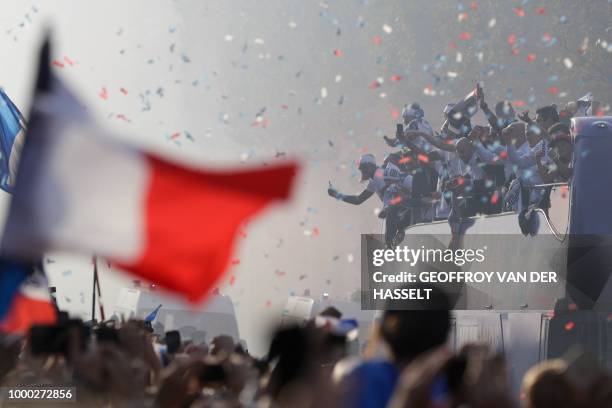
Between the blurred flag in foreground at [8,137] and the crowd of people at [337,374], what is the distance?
4.08 meters

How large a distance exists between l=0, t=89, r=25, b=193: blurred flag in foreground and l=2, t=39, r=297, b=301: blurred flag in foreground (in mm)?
6415

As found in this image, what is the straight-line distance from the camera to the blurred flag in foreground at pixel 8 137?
457 inches

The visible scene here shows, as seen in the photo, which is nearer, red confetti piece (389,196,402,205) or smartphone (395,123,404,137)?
red confetti piece (389,196,402,205)

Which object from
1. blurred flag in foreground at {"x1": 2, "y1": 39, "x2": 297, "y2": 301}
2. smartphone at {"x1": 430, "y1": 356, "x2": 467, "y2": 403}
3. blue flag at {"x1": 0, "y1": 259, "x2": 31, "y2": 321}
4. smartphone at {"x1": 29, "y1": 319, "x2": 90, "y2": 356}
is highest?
blurred flag in foreground at {"x1": 2, "y1": 39, "x2": 297, "y2": 301}

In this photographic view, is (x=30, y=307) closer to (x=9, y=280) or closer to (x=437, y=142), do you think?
(x=9, y=280)

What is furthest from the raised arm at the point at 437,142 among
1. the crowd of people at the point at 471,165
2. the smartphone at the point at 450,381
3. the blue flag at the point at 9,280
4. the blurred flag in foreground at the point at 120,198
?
the smartphone at the point at 450,381

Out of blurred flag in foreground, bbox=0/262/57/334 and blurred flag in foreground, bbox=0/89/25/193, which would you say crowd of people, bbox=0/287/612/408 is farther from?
blurred flag in foreground, bbox=0/89/25/193

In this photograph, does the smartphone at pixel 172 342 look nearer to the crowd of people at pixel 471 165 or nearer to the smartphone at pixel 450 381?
the smartphone at pixel 450 381

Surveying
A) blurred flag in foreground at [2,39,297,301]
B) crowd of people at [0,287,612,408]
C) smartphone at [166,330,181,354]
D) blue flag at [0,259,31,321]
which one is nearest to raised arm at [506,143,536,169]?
smartphone at [166,330,181,354]

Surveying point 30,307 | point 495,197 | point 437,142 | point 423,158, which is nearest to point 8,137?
point 30,307

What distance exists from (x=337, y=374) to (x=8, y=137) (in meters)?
7.98

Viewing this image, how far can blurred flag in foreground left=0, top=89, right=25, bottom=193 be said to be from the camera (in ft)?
38.1

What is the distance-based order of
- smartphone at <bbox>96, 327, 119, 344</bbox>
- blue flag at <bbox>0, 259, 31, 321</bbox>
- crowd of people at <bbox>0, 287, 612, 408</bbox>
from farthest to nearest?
smartphone at <bbox>96, 327, 119, 344</bbox>, blue flag at <bbox>0, 259, 31, 321</bbox>, crowd of people at <bbox>0, 287, 612, 408</bbox>

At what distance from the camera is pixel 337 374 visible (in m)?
4.38
